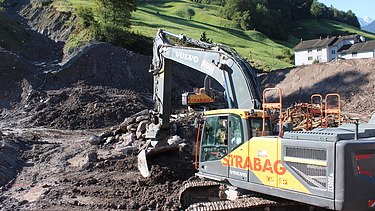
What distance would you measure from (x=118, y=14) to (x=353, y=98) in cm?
1800

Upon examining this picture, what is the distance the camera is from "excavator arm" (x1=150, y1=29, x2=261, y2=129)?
9.56 meters

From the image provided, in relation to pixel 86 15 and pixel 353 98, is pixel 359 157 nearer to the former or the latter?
pixel 353 98

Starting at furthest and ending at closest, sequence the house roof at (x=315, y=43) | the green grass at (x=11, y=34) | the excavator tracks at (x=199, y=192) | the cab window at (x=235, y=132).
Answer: the house roof at (x=315, y=43) → the green grass at (x=11, y=34) → the excavator tracks at (x=199, y=192) → the cab window at (x=235, y=132)

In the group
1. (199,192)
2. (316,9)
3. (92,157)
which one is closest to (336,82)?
(92,157)

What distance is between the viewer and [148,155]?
13203 mm

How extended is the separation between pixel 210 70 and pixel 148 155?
3.55 metres

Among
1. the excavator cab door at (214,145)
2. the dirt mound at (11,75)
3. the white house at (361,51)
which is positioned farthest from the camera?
the white house at (361,51)

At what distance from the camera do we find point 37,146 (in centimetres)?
1808

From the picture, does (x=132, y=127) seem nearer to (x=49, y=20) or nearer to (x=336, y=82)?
(x=336, y=82)

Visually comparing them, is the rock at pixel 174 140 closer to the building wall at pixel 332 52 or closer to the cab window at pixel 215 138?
the cab window at pixel 215 138

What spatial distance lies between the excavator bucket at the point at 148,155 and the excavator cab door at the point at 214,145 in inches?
150

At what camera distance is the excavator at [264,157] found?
6.71m

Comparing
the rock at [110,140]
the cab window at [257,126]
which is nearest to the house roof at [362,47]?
the rock at [110,140]

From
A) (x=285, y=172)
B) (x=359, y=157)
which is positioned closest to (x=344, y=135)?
(x=359, y=157)
